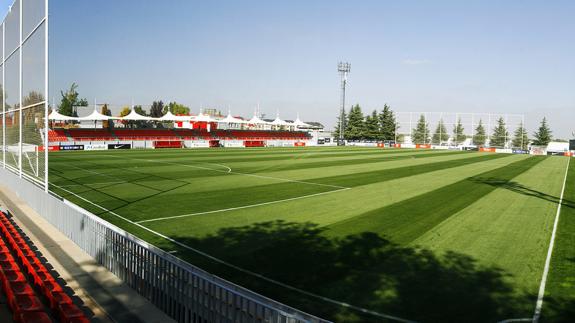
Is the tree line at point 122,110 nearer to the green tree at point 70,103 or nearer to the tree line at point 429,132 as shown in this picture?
the green tree at point 70,103

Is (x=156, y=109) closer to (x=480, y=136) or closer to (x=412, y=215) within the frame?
(x=480, y=136)

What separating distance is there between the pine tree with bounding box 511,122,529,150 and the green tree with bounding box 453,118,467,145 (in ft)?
31.8

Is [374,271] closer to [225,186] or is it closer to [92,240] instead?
[92,240]

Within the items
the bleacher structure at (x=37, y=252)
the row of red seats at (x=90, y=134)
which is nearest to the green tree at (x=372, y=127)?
the row of red seats at (x=90, y=134)

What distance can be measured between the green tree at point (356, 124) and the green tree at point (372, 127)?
1.20 meters

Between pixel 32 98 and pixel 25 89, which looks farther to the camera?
pixel 25 89

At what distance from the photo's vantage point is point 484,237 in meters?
13.4

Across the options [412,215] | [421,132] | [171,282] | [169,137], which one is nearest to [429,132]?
[421,132]

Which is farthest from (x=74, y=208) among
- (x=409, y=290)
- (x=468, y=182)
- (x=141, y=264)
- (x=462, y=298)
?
(x=468, y=182)

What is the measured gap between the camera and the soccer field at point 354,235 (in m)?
8.72

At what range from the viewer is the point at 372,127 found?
106062 millimetres

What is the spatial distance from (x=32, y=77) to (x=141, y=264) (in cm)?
1289

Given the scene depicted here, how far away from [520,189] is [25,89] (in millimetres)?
27537

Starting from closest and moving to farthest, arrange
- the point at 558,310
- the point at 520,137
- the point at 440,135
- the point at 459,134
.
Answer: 1. the point at 558,310
2. the point at 520,137
3. the point at 459,134
4. the point at 440,135
